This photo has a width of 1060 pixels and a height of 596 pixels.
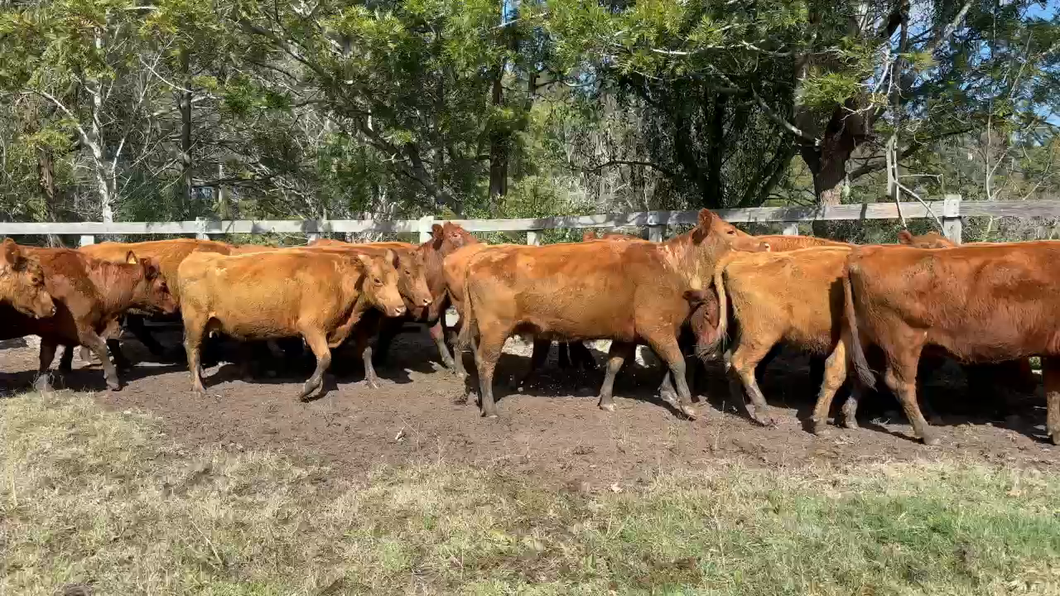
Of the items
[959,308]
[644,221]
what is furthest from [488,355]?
[644,221]

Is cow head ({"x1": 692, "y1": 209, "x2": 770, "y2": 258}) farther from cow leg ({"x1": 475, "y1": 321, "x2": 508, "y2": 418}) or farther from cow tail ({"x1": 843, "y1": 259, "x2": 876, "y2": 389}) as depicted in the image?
Answer: cow leg ({"x1": 475, "y1": 321, "x2": 508, "y2": 418})

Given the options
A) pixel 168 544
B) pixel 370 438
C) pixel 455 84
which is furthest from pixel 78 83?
pixel 168 544

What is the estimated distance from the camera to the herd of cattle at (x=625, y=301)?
689cm

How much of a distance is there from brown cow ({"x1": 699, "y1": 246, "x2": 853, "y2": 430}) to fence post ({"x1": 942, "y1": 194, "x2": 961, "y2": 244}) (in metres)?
3.61

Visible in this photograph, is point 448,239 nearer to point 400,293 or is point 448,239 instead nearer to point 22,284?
point 400,293

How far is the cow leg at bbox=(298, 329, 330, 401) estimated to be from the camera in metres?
8.71

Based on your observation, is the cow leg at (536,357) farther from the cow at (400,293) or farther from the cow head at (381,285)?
the cow head at (381,285)

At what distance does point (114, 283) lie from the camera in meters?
9.91

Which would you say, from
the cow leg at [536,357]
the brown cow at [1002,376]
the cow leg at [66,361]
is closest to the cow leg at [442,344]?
the cow leg at [536,357]

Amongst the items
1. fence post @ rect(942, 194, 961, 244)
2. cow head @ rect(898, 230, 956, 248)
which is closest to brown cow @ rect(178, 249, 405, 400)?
cow head @ rect(898, 230, 956, 248)

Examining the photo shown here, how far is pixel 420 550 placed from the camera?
4.79m

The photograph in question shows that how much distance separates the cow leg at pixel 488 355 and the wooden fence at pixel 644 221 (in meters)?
5.53

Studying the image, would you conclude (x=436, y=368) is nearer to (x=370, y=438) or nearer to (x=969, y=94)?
(x=370, y=438)

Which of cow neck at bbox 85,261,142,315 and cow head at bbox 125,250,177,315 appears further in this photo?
cow head at bbox 125,250,177,315
